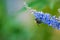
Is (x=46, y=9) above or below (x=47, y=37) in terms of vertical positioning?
above

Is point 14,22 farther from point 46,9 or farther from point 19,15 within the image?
point 46,9

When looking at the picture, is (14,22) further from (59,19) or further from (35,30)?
(59,19)

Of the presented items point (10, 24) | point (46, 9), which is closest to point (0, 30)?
point (10, 24)

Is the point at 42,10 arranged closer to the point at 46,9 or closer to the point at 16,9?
the point at 46,9

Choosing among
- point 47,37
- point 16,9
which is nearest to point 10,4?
point 16,9

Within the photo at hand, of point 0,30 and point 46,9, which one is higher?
point 46,9
